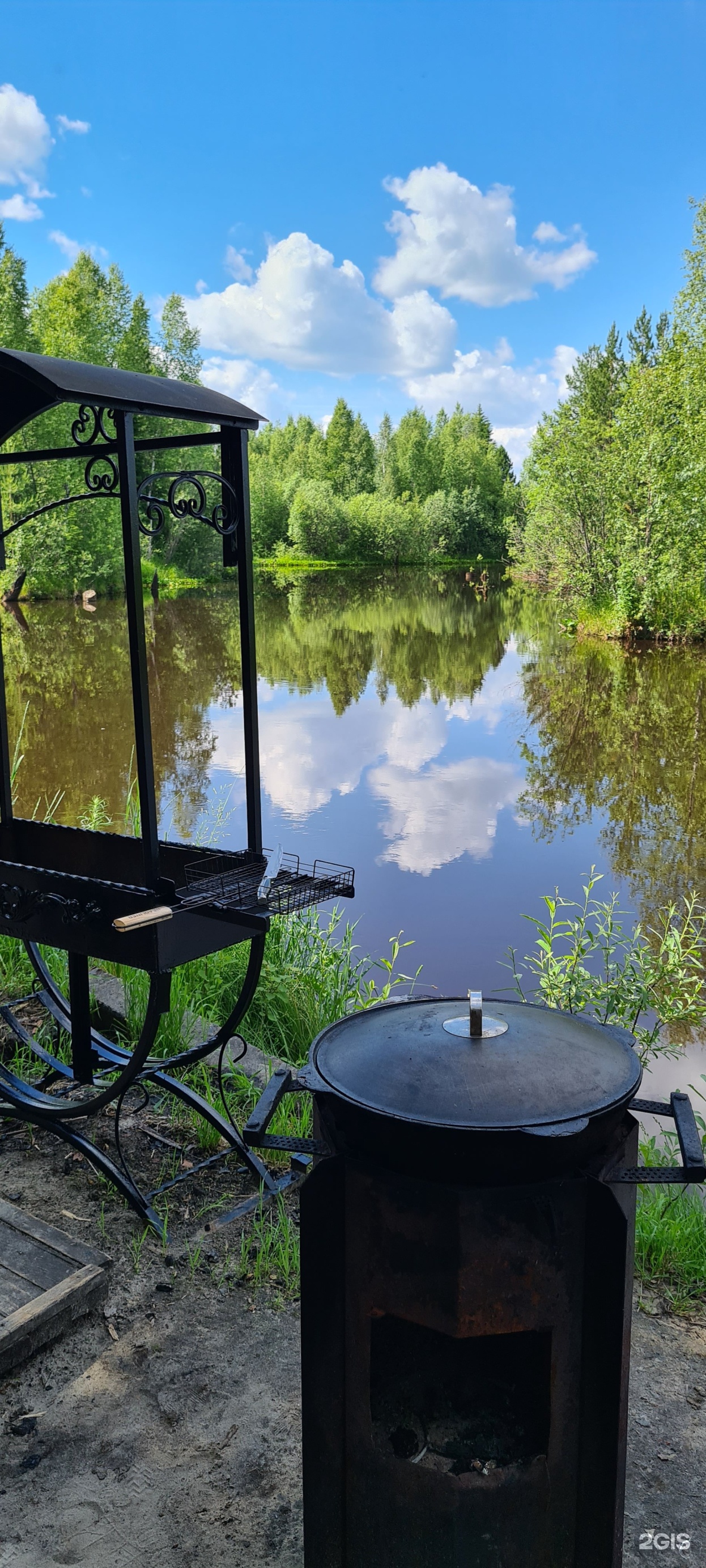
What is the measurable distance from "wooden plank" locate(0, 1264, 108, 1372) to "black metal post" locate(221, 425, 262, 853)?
122 centimetres

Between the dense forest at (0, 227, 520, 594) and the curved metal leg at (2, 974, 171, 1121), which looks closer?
the curved metal leg at (2, 974, 171, 1121)

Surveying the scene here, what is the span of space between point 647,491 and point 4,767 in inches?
757

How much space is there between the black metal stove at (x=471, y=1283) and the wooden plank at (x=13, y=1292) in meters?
1.04

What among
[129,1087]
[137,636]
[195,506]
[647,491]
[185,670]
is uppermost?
[647,491]

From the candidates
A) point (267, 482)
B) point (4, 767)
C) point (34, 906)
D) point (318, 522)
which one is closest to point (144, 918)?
point (34, 906)

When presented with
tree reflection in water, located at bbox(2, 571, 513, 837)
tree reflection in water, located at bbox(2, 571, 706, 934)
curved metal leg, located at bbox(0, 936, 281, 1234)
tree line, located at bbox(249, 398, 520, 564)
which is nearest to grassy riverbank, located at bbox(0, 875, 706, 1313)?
curved metal leg, located at bbox(0, 936, 281, 1234)

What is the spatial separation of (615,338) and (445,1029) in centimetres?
4577

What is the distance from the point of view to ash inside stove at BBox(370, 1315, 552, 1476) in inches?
67.9

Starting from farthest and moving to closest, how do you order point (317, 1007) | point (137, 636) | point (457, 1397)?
point (317, 1007) < point (137, 636) < point (457, 1397)

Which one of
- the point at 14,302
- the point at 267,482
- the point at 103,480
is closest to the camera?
the point at 103,480

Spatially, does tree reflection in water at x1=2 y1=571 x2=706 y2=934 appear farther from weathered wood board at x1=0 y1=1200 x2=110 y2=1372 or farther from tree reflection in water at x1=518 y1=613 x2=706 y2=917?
weathered wood board at x1=0 y1=1200 x2=110 y2=1372

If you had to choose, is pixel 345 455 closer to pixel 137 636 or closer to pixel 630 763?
pixel 630 763

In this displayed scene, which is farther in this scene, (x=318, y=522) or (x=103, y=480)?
(x=318, y=522)

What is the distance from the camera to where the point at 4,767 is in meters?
3.64
